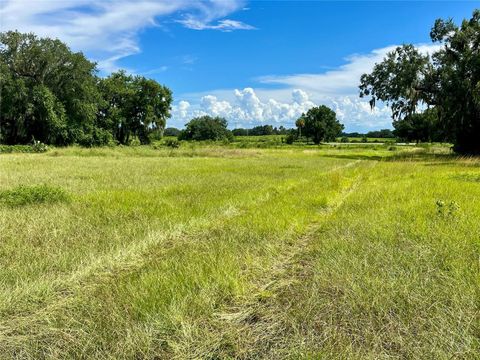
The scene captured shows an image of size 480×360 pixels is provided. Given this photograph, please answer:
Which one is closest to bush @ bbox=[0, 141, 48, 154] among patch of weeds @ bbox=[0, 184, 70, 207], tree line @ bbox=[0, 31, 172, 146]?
tree line @ bbox=[0, 31, 172, 146]

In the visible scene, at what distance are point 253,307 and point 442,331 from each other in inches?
74.9

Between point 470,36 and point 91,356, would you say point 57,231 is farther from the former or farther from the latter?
point 470,36

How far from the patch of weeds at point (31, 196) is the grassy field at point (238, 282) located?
0.78 feet

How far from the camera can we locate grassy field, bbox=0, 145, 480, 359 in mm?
3482

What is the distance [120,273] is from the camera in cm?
525

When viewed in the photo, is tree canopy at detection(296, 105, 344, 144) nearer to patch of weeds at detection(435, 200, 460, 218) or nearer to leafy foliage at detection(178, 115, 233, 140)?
leafy foliage at detection(178, 115, 233, 140)

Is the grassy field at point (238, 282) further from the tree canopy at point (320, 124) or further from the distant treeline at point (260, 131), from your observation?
the distant treeline at point (260, 131)

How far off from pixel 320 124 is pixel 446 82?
239 feet

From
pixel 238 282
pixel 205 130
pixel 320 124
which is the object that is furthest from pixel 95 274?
pixel 205 130

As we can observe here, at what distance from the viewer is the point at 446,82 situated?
32031mm

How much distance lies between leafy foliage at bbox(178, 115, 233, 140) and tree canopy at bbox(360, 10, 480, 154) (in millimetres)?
80040

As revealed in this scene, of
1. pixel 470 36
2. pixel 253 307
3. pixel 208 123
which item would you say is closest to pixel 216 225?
pixel 253 307

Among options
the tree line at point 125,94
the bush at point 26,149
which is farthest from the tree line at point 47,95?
the bush at point 26,149

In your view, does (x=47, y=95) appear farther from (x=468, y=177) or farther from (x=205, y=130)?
(x=205, y=130)
